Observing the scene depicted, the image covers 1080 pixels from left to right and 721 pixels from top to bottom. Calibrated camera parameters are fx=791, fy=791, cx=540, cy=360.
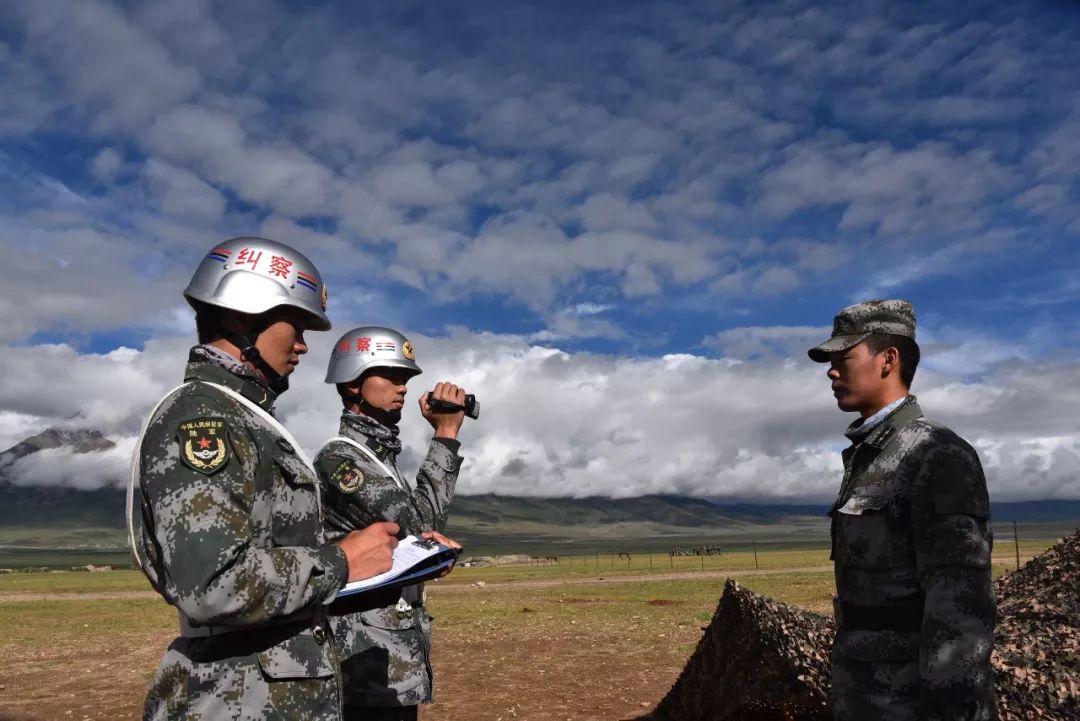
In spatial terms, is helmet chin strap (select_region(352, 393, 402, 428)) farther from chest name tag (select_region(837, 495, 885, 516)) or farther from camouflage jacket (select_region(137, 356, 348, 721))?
chest name tag (select_region(837, 495, 885, 516))

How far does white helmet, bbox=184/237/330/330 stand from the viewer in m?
3.23

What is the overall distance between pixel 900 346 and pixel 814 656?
9.99 feet

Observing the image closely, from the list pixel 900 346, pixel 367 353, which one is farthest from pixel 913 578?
pixel 367 353

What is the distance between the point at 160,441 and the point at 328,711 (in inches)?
47.2

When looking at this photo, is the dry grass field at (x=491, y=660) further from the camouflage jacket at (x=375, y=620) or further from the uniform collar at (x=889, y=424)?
the uniform collar at (x=889, y=424)

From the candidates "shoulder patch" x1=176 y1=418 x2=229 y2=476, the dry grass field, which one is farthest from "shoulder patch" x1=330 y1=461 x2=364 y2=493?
the dry grass field

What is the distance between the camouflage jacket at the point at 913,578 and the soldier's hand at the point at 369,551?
7.55 feet

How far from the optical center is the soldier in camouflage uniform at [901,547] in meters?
3.39

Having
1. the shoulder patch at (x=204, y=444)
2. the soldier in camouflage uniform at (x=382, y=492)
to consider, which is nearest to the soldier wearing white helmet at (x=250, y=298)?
the shoulder patch at (x=204, y=444)

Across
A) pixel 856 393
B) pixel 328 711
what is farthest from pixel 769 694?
pixel 328 711

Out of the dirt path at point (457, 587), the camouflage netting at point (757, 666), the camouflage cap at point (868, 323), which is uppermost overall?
the camouflage cap at point (868, 323)

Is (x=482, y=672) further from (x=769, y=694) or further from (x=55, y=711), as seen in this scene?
(x=769, y=694)

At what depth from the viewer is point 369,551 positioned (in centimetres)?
305

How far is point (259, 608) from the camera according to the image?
2.66 metres
